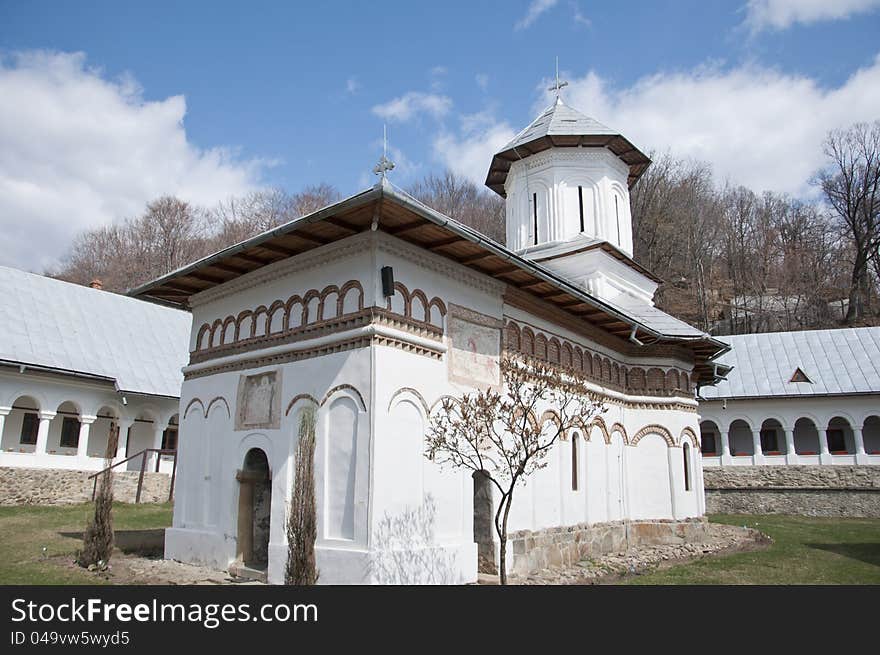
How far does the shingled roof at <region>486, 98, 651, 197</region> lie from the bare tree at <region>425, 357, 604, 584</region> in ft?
21.6

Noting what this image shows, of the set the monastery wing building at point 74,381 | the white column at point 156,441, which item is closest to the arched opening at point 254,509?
the monastery wing building at point 74,381

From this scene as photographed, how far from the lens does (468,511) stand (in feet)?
27.5

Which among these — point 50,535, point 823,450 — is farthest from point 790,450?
point 50,535

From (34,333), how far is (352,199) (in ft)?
45.2

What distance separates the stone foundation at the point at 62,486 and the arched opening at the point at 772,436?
19228 mm

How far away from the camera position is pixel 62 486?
53.2ft

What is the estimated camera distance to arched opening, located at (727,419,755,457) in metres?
23.6

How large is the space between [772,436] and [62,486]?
22157mm

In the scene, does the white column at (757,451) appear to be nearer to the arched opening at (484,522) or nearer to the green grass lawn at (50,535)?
the arched opening at (484,522)

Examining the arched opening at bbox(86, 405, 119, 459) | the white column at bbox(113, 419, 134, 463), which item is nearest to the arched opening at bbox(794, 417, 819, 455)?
the white column at bbox(113, 419, 134, 463)

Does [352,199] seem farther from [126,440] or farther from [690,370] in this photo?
[126,440]

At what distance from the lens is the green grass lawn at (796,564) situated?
8.77 m

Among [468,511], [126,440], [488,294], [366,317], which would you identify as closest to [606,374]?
[488,294]

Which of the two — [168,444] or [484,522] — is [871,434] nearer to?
[484,522]
